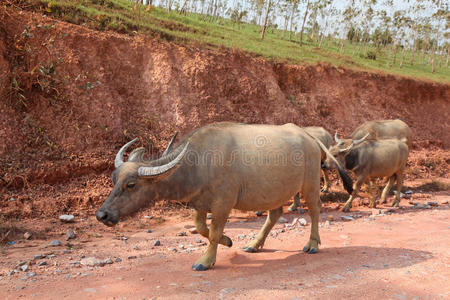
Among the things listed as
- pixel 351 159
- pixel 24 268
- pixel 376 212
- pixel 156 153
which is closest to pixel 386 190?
pixel 351 159

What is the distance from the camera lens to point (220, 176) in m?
5.07

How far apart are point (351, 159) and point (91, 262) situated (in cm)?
824

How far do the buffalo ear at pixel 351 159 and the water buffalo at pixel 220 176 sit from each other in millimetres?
5206

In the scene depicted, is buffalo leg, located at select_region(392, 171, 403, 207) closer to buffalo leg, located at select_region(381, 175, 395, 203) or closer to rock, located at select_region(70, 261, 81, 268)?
buffalo leg, located at select_region(381, 175, 395, 203)

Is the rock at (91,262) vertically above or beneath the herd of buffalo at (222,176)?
beneath

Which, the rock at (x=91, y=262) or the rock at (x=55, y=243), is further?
the rock at (x=55, y=243)

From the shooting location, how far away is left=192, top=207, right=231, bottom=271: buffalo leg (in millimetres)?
5012

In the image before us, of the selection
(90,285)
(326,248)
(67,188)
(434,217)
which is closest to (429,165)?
(434,217)

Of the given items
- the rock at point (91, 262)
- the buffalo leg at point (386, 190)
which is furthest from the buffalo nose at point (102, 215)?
the buffalo leg at point (386, 190)

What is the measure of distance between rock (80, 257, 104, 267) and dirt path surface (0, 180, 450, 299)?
0.07ft

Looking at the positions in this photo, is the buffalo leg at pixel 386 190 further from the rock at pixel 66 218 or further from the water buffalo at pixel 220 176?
the rock at pixel 66 218

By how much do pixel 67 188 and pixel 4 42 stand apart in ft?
15.5

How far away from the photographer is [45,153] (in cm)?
916

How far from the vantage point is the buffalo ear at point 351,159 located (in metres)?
10.8
